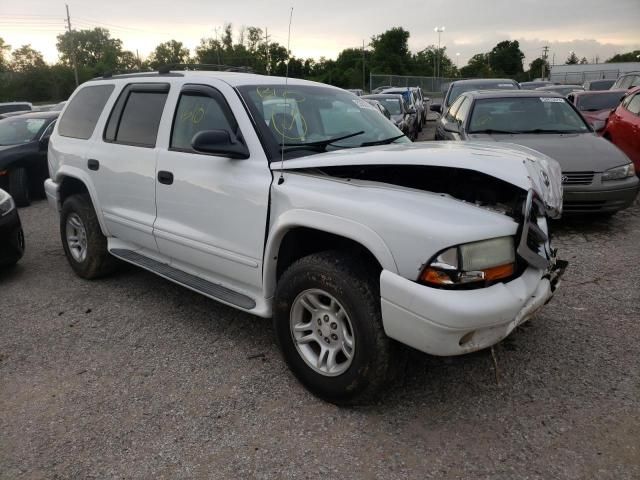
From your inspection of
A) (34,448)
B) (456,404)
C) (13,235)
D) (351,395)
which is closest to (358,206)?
(351,395)

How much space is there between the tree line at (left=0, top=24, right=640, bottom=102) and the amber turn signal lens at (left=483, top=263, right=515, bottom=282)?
2160 centimetres

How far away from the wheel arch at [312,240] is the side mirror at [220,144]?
566 millimetres

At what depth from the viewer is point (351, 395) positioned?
9.21ft

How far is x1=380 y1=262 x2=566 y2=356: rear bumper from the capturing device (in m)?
2.39

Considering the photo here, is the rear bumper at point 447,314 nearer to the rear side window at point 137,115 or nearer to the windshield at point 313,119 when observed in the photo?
the windshield at point 313,119

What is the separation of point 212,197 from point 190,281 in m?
0.71

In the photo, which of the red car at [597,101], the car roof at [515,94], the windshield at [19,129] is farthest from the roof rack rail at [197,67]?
the red car at [597,101]

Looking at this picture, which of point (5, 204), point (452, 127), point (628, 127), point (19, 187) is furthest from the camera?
point (19, 187)

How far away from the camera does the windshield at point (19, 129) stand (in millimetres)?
9500

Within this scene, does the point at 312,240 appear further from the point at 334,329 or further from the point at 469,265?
the point at 469,265

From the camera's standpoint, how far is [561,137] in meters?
6.64

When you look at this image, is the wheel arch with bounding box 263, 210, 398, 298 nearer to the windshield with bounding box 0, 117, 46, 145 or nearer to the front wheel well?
the front wheel well

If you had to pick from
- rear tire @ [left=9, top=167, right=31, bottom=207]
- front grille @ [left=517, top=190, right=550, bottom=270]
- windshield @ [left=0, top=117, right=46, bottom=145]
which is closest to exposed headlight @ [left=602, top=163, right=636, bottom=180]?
front grille @ [left=517, top=190, right=550, bottom=270]

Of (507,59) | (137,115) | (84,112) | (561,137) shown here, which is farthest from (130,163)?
(507,59)
